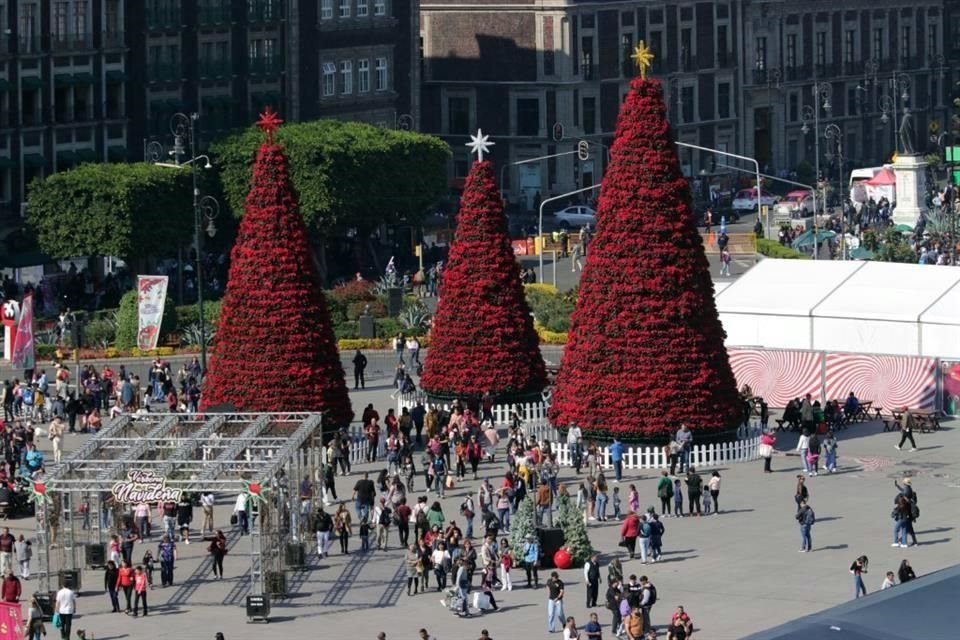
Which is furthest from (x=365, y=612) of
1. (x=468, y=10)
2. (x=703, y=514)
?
(x=468, y=10)

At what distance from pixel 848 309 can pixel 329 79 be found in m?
54.3

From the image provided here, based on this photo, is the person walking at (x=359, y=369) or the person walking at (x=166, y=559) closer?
the person walking at (x=166, y=559)

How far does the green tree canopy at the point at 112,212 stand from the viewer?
108 metres

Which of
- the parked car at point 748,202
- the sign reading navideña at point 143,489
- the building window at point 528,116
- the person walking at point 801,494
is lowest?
the person walking at point 801,494

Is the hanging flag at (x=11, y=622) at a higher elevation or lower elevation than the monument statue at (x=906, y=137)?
lower

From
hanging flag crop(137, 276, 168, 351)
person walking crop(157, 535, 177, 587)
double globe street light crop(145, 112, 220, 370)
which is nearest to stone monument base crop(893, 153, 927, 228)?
double globe street light crop(145, 112, 220, 370)

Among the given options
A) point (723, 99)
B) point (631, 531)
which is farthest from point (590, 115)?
point (631, 531)

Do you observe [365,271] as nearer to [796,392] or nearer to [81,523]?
[796,392]

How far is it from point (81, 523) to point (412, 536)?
23.4 feet

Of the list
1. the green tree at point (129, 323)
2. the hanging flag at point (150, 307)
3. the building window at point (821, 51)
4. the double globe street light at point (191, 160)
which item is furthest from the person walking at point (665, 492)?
the building window at point (821, 51)

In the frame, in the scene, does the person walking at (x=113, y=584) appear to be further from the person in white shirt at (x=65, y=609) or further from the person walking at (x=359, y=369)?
the person walking at (x=359, y=369)

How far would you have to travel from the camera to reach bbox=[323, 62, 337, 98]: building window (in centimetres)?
13250

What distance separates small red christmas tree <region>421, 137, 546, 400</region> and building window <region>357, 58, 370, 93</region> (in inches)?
2303

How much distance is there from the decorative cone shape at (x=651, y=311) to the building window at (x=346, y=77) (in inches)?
2467
